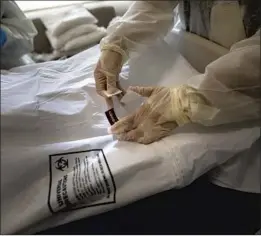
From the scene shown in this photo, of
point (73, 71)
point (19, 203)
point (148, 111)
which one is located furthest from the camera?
point (73, 71)

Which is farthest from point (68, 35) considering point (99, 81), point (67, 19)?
point (99, 81)

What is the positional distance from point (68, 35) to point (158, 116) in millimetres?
517

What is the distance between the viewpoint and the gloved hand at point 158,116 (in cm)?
52

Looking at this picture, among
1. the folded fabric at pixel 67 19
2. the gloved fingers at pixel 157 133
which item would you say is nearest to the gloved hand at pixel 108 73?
the gloved fingers at pixel 157 133

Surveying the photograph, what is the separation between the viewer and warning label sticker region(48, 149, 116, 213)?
1.48ft

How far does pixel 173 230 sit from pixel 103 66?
0.30 metres

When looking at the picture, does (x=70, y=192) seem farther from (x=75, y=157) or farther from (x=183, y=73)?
(x=183, y=73)

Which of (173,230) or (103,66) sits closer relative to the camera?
(173,230)

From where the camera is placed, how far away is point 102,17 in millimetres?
913

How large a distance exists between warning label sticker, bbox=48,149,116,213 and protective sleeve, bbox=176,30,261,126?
155 millimetres

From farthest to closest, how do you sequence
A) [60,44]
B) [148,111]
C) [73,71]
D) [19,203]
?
[60,44], [73,71], [148,111], [19,203]

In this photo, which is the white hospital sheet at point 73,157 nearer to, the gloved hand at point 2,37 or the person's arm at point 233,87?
the person's arm at point 233,87

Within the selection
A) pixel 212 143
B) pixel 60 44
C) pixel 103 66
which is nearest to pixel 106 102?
pixel 103 66

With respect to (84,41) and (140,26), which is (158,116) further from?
(84,41)
